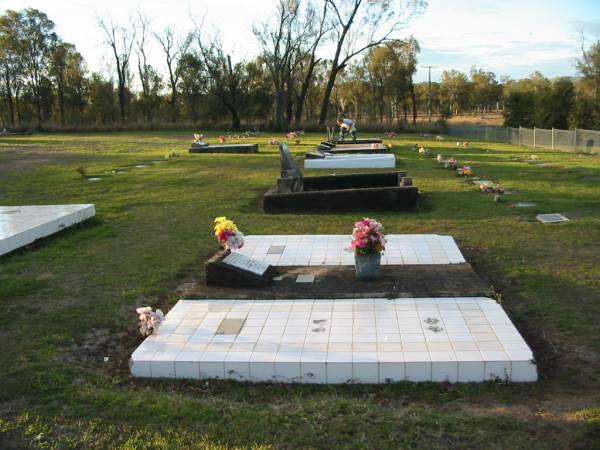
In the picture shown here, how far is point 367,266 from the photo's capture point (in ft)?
17.4

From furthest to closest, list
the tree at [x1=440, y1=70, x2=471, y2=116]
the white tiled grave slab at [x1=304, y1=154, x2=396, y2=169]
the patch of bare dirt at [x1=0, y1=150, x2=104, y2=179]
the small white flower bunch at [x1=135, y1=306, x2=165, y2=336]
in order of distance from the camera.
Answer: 1. the tree at [x1=440, y1=70, x2=471, y2=116]
2. the patch of bare dirt at [x1=0, y1=150, x2=104, y2=179]
3. the white tiled grave slab at [x1=304, y1=154, x2=396, y2=169]
4. the small white flower bunch at [x1=135, y1=306, x2=165, y2=336]

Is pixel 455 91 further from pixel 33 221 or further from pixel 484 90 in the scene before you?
pixel 33 221

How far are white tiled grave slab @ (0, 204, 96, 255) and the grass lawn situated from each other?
17 cm

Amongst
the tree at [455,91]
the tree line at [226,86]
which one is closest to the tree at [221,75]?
the tree line at [226,86]

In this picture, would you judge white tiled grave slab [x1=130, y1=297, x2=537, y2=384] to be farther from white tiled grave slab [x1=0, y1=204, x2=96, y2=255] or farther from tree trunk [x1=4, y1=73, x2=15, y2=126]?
tree trunk [x1=4, y1=73, x2=15, y2=126]

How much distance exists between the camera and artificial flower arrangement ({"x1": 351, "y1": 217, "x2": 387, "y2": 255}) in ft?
16.9

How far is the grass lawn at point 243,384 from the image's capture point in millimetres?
3006

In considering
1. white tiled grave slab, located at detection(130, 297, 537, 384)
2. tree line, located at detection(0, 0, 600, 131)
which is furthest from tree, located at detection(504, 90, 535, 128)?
white tiled grave slab, located at detection(130, 297, 537, 384)

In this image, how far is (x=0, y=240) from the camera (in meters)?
6.98

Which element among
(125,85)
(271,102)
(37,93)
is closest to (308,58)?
(271,102)

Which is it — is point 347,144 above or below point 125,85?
below

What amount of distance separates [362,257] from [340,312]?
0.83m

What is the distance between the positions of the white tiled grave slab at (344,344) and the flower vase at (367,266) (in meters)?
0.56

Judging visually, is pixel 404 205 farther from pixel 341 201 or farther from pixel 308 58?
pixel 308 58
